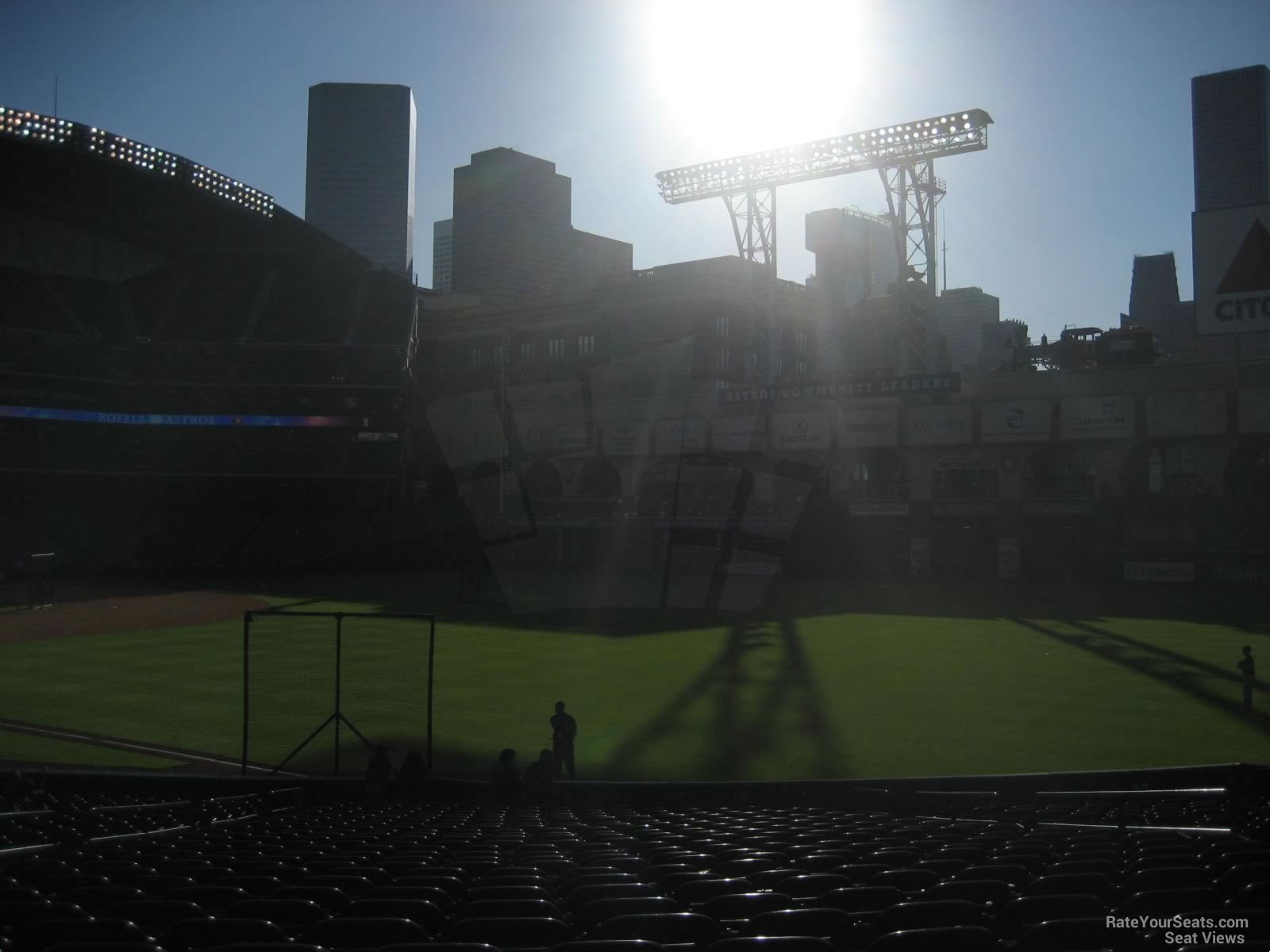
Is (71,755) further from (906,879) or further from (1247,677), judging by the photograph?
(1247,677)

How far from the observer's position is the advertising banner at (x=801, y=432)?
54812mm

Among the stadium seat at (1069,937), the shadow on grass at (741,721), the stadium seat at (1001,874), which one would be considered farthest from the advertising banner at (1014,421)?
the stadium seat at (1069,937)

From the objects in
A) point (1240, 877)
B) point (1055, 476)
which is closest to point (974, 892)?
point (1240, 877)

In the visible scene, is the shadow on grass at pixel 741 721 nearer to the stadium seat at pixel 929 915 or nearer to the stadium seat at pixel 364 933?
the stadium seat at pixel 929 915

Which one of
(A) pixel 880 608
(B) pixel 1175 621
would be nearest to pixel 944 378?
(A) pixel 880 608

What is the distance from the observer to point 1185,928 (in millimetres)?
3893

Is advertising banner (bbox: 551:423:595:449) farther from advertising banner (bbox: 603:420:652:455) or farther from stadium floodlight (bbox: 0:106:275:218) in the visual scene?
stadium floodlight (bbox: 0:106:275:218)

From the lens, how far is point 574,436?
64875mm

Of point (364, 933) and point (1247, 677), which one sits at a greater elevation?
point (364, 933)

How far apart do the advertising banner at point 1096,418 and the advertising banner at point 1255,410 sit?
4.61 meters

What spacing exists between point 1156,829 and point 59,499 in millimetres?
65646

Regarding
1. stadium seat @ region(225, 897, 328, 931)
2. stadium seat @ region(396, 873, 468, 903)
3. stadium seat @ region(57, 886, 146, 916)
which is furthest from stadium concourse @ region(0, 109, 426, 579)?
stadium seat @ region(225, 897, 328, 931)

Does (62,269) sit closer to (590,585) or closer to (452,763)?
(590,585)

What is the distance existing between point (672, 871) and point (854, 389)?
4926 cm
